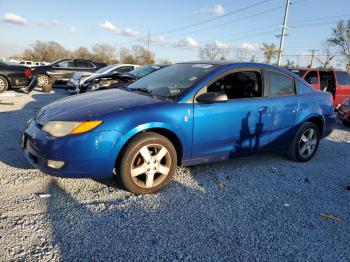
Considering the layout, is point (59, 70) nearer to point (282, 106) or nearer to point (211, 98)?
point (282, 106)

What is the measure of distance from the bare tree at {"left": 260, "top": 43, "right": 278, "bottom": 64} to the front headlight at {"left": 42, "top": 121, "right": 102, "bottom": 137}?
4259 cm

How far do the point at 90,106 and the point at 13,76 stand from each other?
10.1 metres

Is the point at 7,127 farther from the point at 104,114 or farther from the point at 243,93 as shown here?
the point at 243,93

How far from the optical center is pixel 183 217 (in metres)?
3.01

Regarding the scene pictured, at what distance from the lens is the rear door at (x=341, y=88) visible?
408 inches

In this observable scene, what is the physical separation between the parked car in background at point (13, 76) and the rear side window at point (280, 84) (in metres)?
10.6

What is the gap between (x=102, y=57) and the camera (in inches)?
2426

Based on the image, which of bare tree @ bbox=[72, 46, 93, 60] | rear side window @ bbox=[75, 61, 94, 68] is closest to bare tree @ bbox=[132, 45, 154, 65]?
bare tree @ bbox=[72, 46, 93, 60]

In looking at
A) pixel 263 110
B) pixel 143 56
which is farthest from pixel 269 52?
pixel 263 110

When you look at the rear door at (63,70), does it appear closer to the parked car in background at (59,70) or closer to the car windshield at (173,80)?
the parked car in background at (59,70)

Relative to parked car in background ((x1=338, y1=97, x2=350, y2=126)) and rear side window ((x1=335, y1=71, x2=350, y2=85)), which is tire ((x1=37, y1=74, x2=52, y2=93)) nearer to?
parked car in background ((x1=338, y1=97, x2=350, y2=126))

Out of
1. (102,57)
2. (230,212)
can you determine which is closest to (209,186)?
(230,212)

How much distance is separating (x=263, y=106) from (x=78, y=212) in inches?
108

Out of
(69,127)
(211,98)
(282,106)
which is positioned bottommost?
(69,127)
